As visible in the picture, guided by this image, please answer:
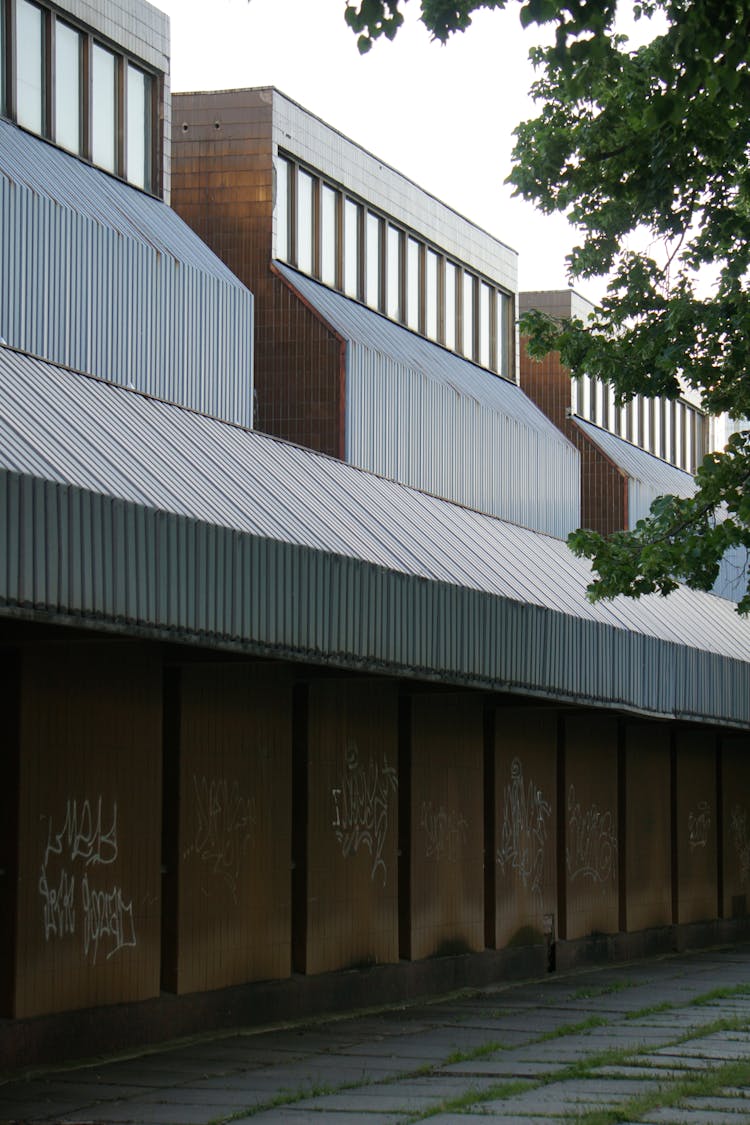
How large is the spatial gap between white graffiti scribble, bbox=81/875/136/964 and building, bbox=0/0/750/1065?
3cm

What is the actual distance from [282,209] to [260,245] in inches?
26.6

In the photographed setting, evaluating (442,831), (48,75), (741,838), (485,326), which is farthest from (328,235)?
(741,838)

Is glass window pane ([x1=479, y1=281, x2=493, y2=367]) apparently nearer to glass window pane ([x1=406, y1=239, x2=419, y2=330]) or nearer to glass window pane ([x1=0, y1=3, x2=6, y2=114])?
glass window pane ([x1=406, y1=239, x2=419, y2=330])

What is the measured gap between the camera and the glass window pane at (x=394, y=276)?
26977 mm

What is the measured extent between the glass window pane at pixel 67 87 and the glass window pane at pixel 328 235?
19.9ft

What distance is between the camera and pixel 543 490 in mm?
29469

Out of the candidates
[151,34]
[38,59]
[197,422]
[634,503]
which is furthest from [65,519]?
[634,503]

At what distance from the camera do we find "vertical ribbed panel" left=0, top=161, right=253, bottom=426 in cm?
1703

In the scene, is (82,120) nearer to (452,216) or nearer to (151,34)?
(151,34)

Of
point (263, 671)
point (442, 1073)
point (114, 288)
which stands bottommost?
point (442, 1073)

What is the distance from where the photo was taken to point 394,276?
2725 cm

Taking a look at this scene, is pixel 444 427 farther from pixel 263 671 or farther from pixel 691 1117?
pixel 691 1117

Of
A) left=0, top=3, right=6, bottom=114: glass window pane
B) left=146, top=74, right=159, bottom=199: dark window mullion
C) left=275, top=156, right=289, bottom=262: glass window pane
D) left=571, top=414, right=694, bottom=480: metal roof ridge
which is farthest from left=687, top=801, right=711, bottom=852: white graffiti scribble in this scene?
left=0, top=3, right=6, bottom=114: glass window pane

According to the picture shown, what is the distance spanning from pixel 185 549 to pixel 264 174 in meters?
12.9
